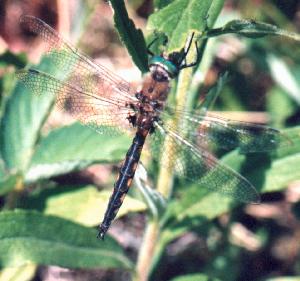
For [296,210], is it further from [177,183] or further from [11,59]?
[11,59]

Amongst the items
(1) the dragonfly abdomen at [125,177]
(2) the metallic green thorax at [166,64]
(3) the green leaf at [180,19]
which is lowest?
(1) the dragonfly abdomen at [125,177]

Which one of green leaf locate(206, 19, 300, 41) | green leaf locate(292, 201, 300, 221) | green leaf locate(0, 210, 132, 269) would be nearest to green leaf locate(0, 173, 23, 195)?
green leaf locate(0, 210, 132, 269)

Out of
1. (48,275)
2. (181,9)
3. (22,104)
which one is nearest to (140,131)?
(22,104)

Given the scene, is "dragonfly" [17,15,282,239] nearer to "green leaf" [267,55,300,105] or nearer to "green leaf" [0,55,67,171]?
"green leaf" [0,55,67,171]

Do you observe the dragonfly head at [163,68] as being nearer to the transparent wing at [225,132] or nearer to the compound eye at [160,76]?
the compound eye at [160,76]

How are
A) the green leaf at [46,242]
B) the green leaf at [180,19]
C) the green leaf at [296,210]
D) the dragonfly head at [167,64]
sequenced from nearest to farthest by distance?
the green leaf at [180,19] < the green leaf at [46,242] < the dragonfly head at [167,64] < the green leaf at [296,210]

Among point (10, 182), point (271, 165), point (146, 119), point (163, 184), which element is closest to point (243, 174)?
point (271, 165)

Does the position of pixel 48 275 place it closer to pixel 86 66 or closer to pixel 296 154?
pixel 86 66

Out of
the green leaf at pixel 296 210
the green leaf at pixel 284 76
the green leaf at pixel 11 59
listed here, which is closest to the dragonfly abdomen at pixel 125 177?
the green leaf at pixel 11 59
